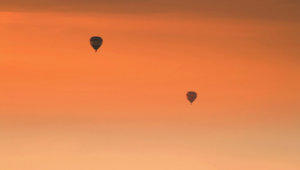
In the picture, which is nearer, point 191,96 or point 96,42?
point 96,42

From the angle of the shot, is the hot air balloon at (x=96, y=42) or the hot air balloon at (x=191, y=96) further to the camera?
the hot air balloon at (x=191, y=96)

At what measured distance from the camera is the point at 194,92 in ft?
26.3

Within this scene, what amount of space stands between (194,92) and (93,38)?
4.47 ft

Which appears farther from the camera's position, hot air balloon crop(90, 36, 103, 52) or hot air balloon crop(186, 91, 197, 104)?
hot air balloon crop(186, 91, 197, 104)

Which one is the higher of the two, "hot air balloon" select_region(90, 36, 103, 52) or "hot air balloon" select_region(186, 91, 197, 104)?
"hot air balloon" select_region(90, 36, 103, 52)

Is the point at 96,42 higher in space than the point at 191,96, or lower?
higher

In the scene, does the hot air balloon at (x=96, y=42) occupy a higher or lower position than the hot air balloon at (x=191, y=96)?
higher

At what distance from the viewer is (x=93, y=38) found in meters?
7.84
